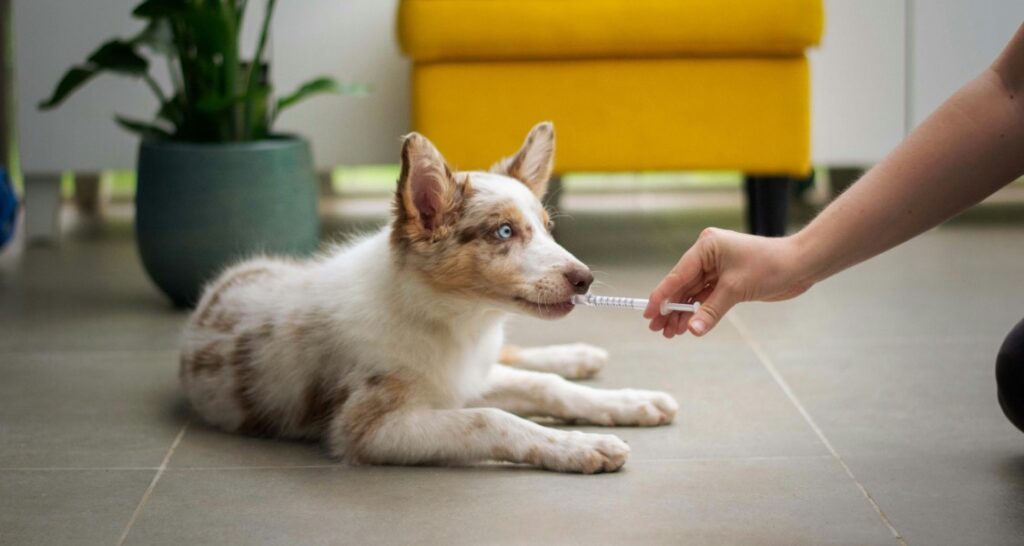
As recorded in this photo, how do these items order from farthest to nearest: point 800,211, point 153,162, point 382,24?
point 800,211
point 382,24
point 153,162

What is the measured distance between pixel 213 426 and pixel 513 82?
5.42 ft

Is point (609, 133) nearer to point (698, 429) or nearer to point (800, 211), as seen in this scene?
point (800, 211)

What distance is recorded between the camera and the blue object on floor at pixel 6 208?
12.8 feet

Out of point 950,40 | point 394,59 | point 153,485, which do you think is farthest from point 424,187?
point 950,40

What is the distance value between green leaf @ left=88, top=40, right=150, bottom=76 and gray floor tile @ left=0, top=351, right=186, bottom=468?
2.56ft

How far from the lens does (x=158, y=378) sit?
8.91 ft

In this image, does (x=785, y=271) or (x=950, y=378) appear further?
(x=950, y=378)

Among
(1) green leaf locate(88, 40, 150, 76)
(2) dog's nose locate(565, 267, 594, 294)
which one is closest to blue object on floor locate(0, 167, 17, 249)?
(1) green leaf locate(88, 40, 150, 76)

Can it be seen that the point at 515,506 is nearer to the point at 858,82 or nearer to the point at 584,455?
the point at 584,455

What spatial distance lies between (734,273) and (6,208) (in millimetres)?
2852

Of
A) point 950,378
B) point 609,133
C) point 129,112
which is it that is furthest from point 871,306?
point 129,112

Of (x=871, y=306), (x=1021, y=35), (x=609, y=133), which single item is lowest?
(x=871, y=306)

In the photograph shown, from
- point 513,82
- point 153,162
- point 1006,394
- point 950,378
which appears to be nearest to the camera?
point 1006,394

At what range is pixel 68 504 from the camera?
1967 millimetres
